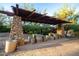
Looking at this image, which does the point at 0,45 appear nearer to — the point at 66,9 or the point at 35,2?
the point at 35,2

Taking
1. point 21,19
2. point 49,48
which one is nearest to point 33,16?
point 21,19

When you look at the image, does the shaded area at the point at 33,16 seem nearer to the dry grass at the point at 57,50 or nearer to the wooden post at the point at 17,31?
the wooden post at the point at 17,31

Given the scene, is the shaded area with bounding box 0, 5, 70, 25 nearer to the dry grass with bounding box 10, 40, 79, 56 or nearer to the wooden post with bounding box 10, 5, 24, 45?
the wooden post with bounding box 10, 5, 24, 45

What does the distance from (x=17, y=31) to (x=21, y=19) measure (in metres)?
0.11

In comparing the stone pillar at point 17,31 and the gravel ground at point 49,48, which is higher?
the stone pillar at point 17,31

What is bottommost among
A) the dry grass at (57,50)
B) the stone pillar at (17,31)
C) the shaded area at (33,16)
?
the dry grass at (57,50)

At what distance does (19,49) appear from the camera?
1770mm

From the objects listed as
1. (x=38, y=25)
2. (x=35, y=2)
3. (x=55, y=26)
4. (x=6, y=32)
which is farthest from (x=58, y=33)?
(x=6, y=32)

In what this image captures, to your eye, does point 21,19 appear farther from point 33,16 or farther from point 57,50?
point 57,50

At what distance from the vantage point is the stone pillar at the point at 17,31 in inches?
70.0

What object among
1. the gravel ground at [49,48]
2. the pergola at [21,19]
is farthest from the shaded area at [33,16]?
the gravel ground at [49,48]

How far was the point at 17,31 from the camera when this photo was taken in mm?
1785

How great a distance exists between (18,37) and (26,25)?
0.13m

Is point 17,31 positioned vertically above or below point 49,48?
above
